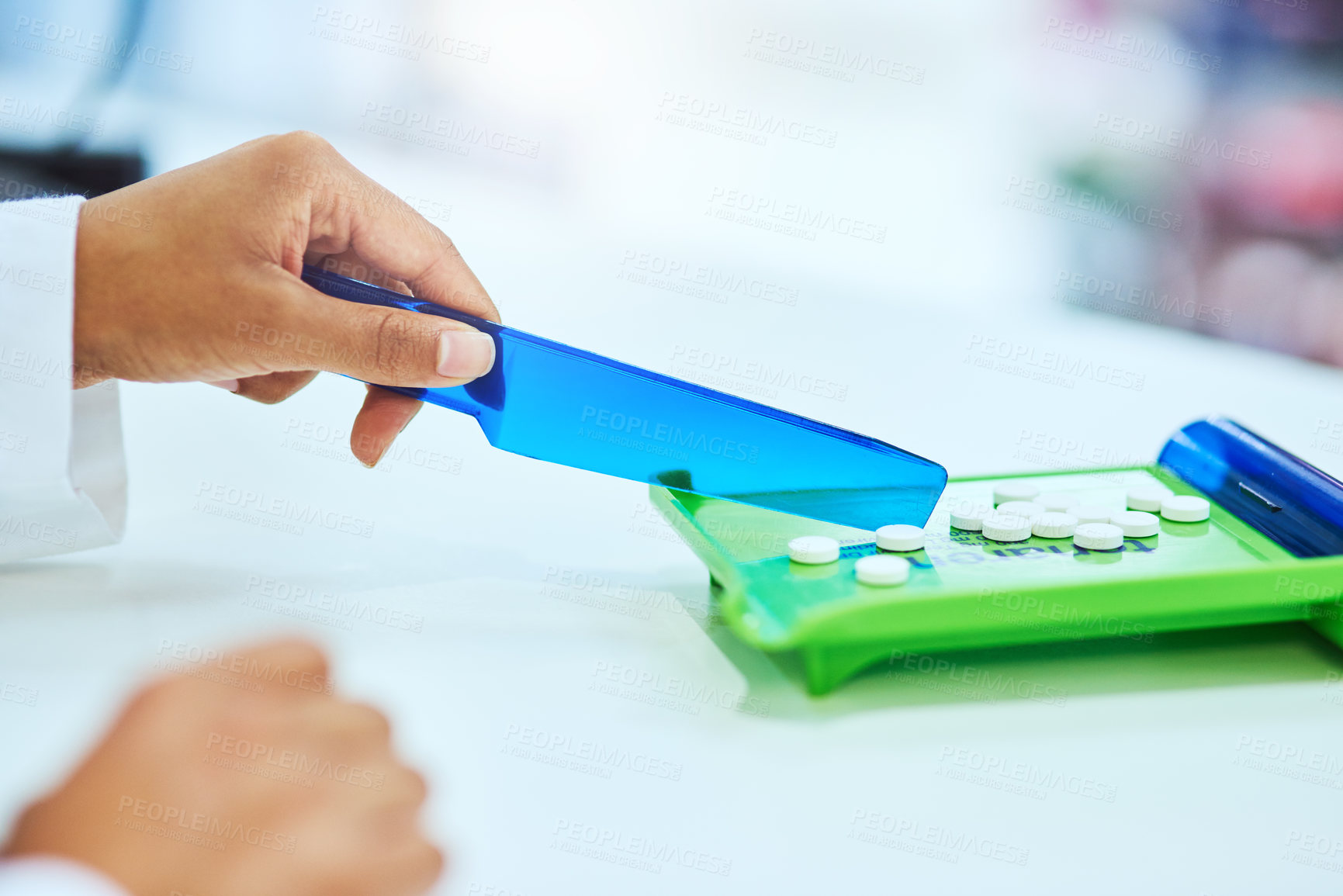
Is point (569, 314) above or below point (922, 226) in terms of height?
below

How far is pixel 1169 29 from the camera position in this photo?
72.2 inches

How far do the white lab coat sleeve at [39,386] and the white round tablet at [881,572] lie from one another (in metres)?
0.47

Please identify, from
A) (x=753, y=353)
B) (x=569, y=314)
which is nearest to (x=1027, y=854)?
(x=753, y=353)

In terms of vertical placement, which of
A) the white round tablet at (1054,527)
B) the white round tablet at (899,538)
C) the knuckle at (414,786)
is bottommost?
the knuckle at (414,786)

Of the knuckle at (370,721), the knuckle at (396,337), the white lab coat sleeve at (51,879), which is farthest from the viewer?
the knuckle at (396,337)

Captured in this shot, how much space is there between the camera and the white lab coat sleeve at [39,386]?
26.0 inches

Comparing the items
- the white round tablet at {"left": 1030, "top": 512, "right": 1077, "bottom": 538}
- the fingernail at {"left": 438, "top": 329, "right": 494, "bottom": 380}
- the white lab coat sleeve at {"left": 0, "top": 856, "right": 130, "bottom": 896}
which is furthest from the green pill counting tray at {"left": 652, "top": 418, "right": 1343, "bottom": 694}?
the white lab coat sleeve at {"left": 0, "top": 856, "right": 130, "bottom": 896}

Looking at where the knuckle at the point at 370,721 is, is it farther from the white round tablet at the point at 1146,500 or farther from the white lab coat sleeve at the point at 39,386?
the white round tablet at the point at 1146,500

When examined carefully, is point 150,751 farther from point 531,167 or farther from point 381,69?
point 381,69

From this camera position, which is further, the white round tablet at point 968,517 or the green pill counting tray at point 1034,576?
the white round tablet at point 968,517

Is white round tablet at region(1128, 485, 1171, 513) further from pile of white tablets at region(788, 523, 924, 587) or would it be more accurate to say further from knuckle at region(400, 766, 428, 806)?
knuckle at region(400, 766, 428, 806)

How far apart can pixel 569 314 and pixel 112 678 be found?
86 centimetres

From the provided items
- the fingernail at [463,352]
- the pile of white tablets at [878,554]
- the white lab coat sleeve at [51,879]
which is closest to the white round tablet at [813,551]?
the pile of white tablets at [878,554]

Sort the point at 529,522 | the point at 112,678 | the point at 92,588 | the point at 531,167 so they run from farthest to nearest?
the point at 531,167
the point at 529,522
the point at 92,588
the point at 112,678
